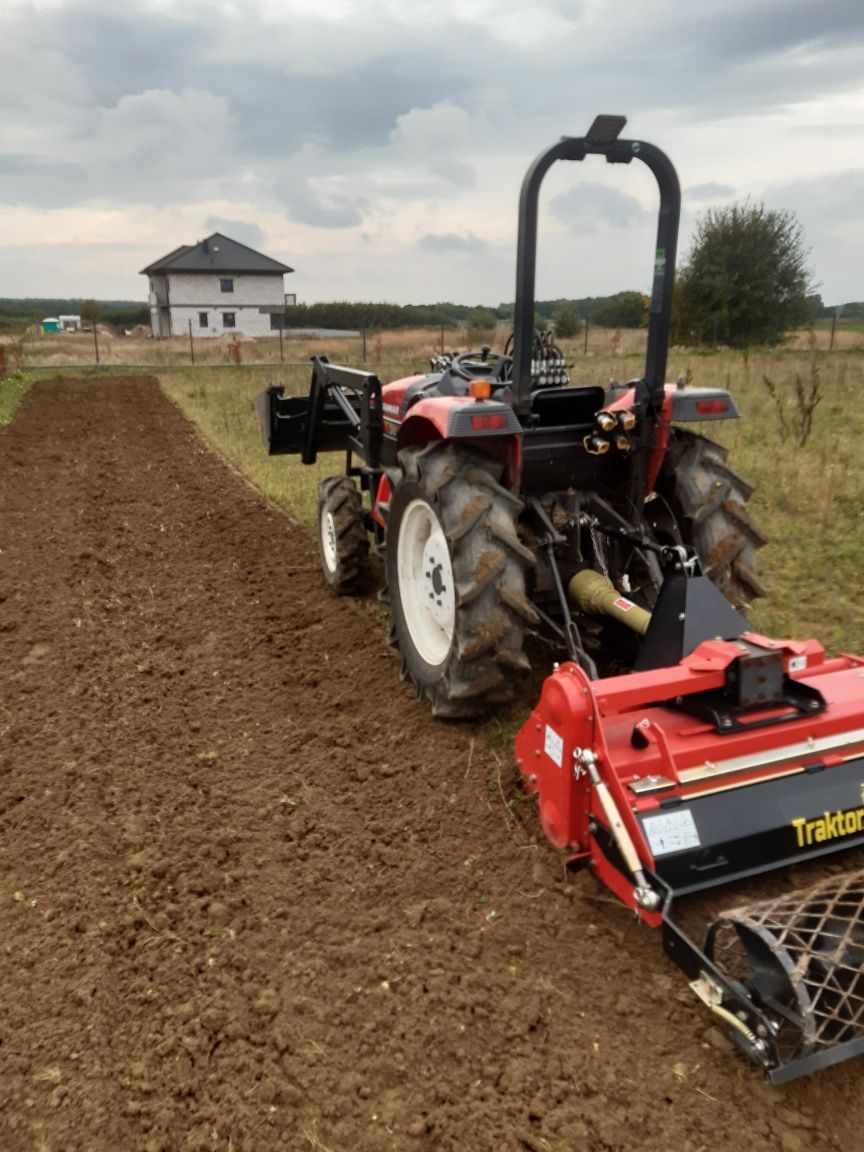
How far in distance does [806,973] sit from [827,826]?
0.53 meters

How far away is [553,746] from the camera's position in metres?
2.65

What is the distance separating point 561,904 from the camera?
274 cm

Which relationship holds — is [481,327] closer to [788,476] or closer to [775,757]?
[788,476]

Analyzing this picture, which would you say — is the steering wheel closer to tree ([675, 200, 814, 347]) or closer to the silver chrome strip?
the silver chrome strip

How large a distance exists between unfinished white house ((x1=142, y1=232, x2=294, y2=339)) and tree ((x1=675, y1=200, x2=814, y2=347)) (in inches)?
1133

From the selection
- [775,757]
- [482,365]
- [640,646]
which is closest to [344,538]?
[482,365]

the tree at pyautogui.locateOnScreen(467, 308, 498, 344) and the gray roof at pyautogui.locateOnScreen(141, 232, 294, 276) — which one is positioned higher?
the gray roof at pyautogui.locateOnScreen(141, 232, 294, 276)

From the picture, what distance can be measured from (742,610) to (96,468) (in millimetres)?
8082

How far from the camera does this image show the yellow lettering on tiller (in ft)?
8.16

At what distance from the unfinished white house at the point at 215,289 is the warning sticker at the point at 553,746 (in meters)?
50.1

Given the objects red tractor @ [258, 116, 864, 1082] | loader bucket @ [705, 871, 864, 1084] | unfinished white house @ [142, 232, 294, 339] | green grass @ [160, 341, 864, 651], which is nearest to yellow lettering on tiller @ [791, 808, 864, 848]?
red tractor @ [258, 116, 864, 1082]

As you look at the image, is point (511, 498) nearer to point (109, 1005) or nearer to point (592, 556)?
point (592, 556)

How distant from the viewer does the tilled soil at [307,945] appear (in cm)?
206

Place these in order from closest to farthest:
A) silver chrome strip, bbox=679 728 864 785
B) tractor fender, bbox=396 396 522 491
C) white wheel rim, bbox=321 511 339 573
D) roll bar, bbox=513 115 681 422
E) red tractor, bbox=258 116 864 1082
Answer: red tractor, bbox=258 116 864 1082 → silver chrome strip, bbox=679 728 864 785 → roll bar, bbox=513 115 681 422 → tractor fender, bbox=396 396 522 491 → white wheel rim, bbox=321 511 339 573
